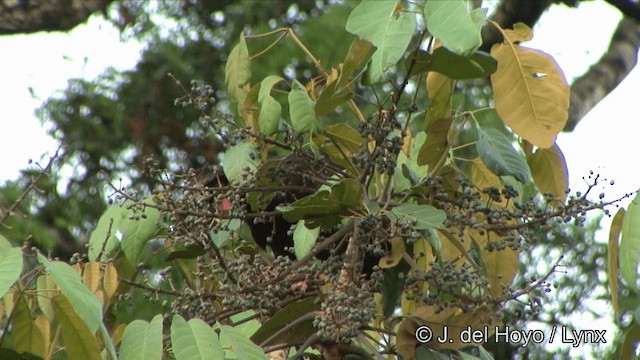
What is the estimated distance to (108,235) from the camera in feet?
4.11

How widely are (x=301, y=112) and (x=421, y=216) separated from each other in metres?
0.17

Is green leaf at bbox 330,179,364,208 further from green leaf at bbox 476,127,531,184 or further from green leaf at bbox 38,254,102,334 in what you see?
green leaf at bbox 38,254,102,334

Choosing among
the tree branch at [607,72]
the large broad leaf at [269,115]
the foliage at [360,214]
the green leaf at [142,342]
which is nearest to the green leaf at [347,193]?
the foliage at [360,214]

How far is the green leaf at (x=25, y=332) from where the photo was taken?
1127 mm

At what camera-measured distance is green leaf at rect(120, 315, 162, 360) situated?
0.89m

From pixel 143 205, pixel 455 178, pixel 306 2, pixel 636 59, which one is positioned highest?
pixel 143 205

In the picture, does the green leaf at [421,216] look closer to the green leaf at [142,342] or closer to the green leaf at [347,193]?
the green leaf at [347,193]

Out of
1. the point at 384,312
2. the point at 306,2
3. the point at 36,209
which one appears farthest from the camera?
the point at 306,2

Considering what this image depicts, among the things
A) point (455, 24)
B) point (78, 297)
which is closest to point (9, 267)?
point (78, 297)

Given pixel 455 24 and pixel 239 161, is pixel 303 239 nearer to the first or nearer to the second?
pixel 239 161

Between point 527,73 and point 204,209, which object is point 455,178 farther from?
point 204,209

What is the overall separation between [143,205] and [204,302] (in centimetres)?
12

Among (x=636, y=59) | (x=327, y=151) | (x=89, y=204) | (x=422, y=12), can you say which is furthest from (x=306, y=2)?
(x=422, y=12)

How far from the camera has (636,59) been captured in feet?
8.38
